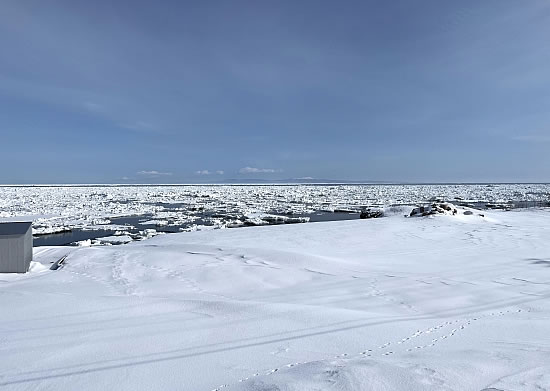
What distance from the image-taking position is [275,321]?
12.9 ft

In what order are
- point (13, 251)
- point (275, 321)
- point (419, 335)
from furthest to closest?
point (13, 251) → point (275, 321) → point (419, 335)

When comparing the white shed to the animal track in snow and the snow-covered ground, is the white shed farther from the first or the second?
the animal track in snow

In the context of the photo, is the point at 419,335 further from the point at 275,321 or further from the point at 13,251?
the point at 13,251

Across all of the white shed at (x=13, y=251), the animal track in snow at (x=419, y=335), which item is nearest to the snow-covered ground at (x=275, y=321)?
the animal track in snow at (x=419, y=335)

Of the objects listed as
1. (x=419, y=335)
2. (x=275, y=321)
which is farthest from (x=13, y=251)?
(x=419, y=335)

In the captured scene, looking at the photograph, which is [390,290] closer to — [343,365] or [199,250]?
[343,365]

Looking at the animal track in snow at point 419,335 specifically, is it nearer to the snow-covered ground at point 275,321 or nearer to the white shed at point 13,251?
the snow-covered ground at point 275,321

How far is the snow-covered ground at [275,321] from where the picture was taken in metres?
2.55

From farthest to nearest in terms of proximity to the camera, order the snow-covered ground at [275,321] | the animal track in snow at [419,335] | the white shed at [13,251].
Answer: the white shed at [13,251] < the animal track in snow at [419,335] < the snow-covered ground at [275,321]

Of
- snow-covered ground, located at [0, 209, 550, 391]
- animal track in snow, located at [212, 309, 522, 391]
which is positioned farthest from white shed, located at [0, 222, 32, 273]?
animal track in snow, located at [212, 309, 522, 391]

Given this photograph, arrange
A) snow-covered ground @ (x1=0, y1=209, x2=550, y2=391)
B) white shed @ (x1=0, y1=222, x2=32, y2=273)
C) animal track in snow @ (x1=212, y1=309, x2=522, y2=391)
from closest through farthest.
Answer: snow-covered ground @ (x1=0, y1=209, x2=550, y2=391) < animal track in snow @ (x1=212, y1=309, x2=522, y2=391) < white shed @ (x1=0, y1=222, x2=32, y2=273)

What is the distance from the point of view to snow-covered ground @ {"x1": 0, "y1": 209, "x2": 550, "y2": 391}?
2.55 meters

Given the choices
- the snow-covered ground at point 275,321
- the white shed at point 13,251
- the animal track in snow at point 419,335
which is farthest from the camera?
the white shed at point 13,251

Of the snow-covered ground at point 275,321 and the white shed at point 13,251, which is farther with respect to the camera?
the white shed at point 13,251
